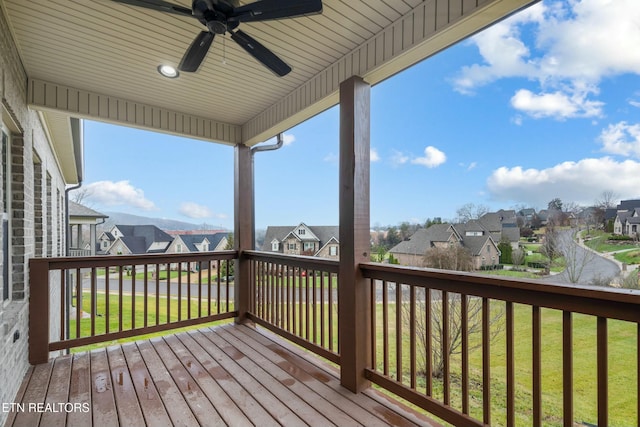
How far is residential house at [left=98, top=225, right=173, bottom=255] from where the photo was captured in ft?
11.5

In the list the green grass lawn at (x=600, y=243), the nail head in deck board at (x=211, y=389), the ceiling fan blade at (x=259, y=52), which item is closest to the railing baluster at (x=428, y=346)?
the green grass lawn at (x=600, y=243)

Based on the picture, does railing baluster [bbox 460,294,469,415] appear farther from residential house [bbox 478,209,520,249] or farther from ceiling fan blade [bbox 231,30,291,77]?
ceiling fan blade [bbox 231,30,291,77]

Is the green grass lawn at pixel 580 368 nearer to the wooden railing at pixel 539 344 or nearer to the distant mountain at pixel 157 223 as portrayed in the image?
the wooden railing at pixel 539 344

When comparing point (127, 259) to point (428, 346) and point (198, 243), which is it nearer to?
point (198, 243)

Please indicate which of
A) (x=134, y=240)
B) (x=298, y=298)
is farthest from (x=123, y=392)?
(x=134, y=240)

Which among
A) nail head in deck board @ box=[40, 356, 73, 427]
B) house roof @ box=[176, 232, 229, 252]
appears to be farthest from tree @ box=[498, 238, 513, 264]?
house roof @ box=[176, 232, 229, 252]

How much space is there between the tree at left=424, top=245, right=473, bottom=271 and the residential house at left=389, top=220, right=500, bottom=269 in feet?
0.08

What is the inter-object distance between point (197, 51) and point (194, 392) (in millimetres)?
2287

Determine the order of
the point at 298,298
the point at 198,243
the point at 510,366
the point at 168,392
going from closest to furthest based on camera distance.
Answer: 1. the point at 510,366
2. the point at 168,392
3. the point at 298,298
4. the point at 198,243

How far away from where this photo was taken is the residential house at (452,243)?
1725mm

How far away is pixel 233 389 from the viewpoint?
2348mm

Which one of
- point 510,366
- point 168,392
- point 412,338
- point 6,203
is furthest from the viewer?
point 6,203

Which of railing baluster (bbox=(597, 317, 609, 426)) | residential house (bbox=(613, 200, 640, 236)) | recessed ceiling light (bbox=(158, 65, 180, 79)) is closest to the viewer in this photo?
residential house (bbox=(613, 200, 640, 236))

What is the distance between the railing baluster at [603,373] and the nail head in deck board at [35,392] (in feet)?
9.80
